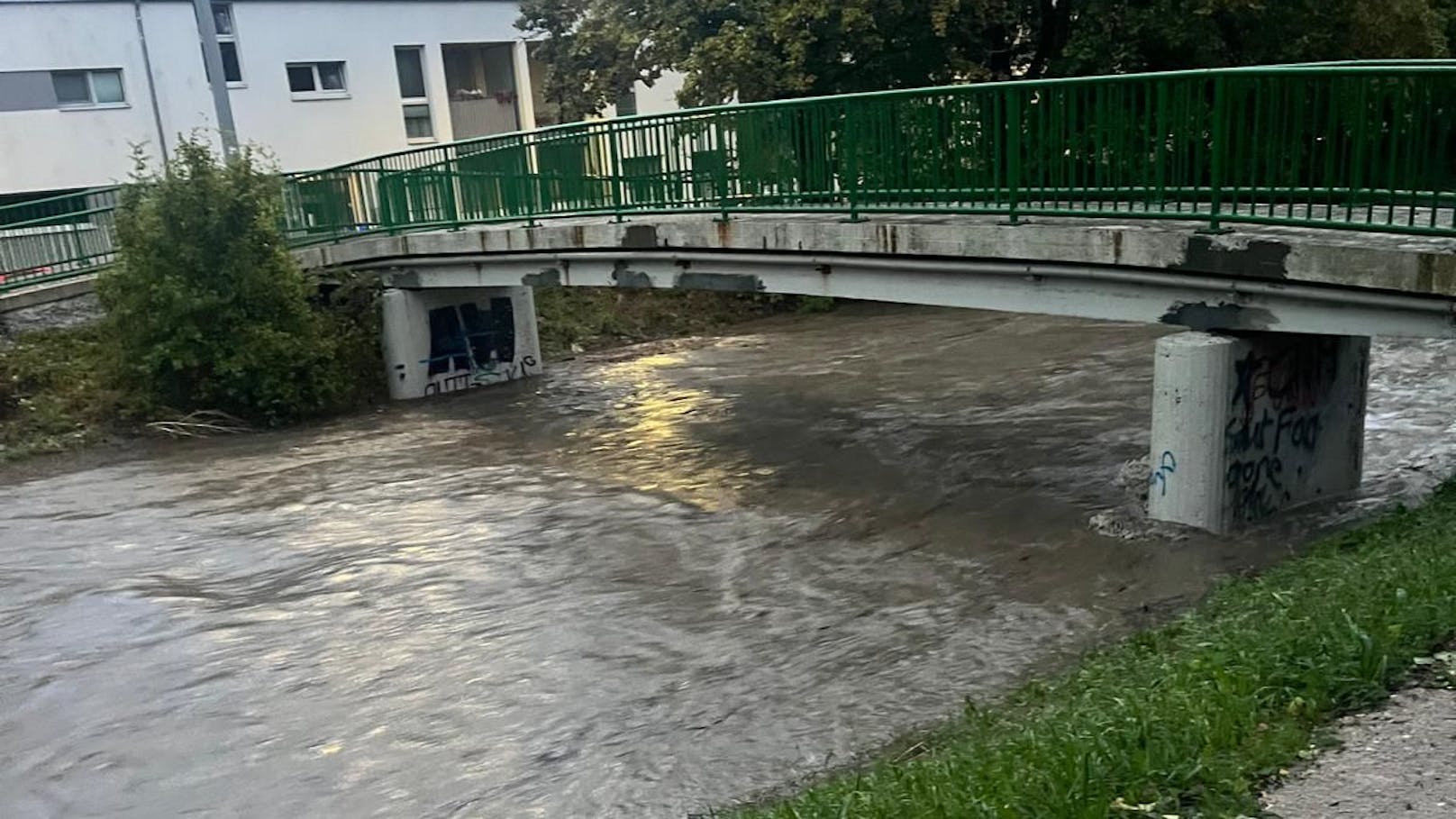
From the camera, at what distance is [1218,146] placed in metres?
8.43

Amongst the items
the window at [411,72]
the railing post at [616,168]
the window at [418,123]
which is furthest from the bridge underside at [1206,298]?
the window at [411,72]

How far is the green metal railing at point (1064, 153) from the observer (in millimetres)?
7430

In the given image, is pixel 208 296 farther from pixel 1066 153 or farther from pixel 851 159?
pixel 1066 153

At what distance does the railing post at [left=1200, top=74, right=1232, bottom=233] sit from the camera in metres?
8.28

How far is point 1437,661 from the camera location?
436 cm

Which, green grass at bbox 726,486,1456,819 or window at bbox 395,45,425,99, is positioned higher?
window at bbox 395,45,425,99

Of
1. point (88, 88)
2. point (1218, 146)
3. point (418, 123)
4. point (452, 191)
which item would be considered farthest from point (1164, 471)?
point (88, 88)

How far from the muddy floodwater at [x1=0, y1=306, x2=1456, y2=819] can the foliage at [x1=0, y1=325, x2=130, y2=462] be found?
122cm

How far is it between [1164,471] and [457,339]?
44.1 ft

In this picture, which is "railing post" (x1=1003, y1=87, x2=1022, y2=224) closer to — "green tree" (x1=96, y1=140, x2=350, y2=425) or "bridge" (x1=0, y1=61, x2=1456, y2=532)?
"bridge" (x1=0, y1=61, x2=1456, y2=532)

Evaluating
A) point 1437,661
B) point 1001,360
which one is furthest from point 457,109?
point 1437,661

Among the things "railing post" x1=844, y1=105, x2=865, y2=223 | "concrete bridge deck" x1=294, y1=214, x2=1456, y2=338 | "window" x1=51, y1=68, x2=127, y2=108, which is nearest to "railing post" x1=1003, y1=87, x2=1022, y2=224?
"concrete bridge deck" x1=294, y1=214, x2=1456, y2=338

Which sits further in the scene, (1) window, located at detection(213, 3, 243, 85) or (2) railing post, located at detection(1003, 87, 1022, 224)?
(1) window, located at detection(213, 3, 243, 85)

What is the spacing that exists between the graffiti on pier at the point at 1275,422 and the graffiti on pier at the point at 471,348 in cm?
1361
